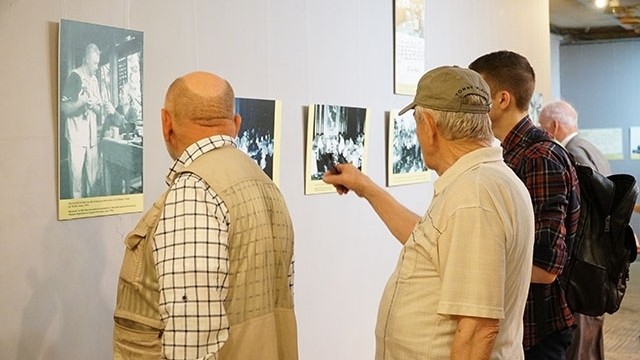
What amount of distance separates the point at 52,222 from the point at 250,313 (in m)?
0.70

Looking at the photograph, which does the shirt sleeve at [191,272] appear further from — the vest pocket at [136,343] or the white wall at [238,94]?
the white wall at [238,94]

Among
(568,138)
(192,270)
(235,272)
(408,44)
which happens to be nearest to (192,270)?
(192,270)

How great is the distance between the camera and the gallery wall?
36.7 feet

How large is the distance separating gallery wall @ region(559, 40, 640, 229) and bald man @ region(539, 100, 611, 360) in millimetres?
7267

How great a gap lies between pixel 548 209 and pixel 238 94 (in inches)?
46.6

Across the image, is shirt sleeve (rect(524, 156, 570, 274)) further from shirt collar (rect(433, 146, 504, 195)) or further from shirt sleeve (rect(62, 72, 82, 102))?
shirt sleeve (rect(62, 72, 82, 102))

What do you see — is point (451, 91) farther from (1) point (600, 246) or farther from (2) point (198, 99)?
(1) point (600, 246)

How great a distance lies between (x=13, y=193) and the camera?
207 centimetres

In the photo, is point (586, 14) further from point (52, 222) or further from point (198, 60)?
point (52, 222)

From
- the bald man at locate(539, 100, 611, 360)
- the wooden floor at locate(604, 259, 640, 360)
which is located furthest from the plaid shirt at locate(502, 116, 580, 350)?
the wooden floor at locate(604, 259, 640, 360)

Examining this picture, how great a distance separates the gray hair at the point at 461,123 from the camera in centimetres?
184

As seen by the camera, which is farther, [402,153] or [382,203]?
[402,153]

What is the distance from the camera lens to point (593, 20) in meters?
10.4

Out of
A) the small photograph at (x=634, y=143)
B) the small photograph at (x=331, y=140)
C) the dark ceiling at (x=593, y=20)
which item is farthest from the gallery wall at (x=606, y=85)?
the small photograph at (x=331, y=140)
